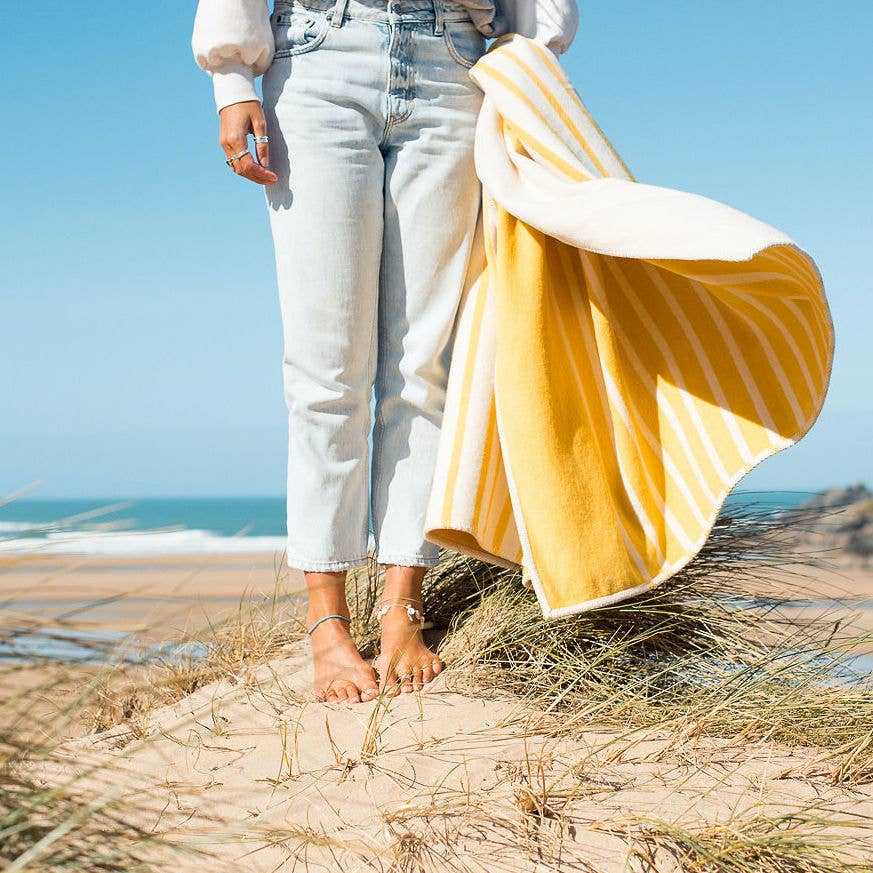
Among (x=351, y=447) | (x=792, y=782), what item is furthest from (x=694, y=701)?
(x=351, y=447)

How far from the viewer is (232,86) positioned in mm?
1943

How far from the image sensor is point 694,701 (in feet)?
5.65

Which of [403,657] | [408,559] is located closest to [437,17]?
[408,559]

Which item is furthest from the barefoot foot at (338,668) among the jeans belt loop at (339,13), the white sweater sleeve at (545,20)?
the white sweater sleeve at (545,20)

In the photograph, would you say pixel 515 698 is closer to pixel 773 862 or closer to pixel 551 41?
pixel 773 862

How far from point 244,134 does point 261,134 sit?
A: 0.12 ft

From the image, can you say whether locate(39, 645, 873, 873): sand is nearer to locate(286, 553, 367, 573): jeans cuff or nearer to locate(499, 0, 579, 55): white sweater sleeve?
locate(286, 553, 367, 573): jeans cuff

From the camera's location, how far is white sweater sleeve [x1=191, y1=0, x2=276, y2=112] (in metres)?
1.91

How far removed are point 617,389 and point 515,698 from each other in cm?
64

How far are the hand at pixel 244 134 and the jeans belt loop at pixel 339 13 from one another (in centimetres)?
23

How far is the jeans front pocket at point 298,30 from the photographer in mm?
1921

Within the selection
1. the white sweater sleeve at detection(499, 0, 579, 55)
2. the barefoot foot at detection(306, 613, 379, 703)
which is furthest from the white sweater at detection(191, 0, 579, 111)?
the barefoot foot at detection(306, 613, 379, 703)

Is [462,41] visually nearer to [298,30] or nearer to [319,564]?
[298,30]

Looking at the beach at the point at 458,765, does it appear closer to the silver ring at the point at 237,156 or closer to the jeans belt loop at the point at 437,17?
the silver ring at the point at 237,156
